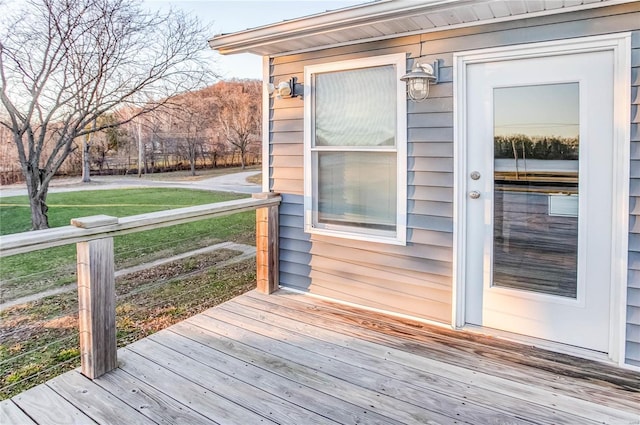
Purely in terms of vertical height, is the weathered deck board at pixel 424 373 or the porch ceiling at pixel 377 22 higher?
the porch ceiling at pixel 377 22

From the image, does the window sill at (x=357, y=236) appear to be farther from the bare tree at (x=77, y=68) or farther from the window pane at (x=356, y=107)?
the bare tree at (x=77, y=68)

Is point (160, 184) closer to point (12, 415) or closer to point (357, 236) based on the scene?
point (357, 236)

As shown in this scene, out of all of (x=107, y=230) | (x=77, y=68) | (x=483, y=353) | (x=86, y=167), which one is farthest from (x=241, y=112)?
(x=483, y=353)

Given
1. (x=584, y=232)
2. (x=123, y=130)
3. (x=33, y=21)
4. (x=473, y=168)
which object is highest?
(x=33, y=21)

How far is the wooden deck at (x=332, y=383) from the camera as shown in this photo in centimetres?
190

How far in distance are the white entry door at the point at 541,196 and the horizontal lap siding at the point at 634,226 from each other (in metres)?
0.10

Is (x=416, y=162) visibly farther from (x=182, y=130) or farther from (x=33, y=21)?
(x=182, y=130)

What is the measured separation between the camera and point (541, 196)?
99.9 inches

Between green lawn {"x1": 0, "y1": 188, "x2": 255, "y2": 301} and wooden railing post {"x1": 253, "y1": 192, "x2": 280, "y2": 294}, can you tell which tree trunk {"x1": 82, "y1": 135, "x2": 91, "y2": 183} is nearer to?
green lawn {"x1": 0, "y1": 188, "x2": 255, "y2": 301}

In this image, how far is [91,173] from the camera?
45.2 feet

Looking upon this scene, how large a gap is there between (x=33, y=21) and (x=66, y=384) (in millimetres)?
7855

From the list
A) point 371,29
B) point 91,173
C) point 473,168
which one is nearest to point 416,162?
point 473,168

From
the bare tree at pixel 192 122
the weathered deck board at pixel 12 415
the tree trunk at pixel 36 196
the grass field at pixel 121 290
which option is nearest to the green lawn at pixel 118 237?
the grass field at pixel 121 290

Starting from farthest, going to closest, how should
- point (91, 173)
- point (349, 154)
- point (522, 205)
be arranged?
point (91, 173), point (349, 154), point (522, 205)
